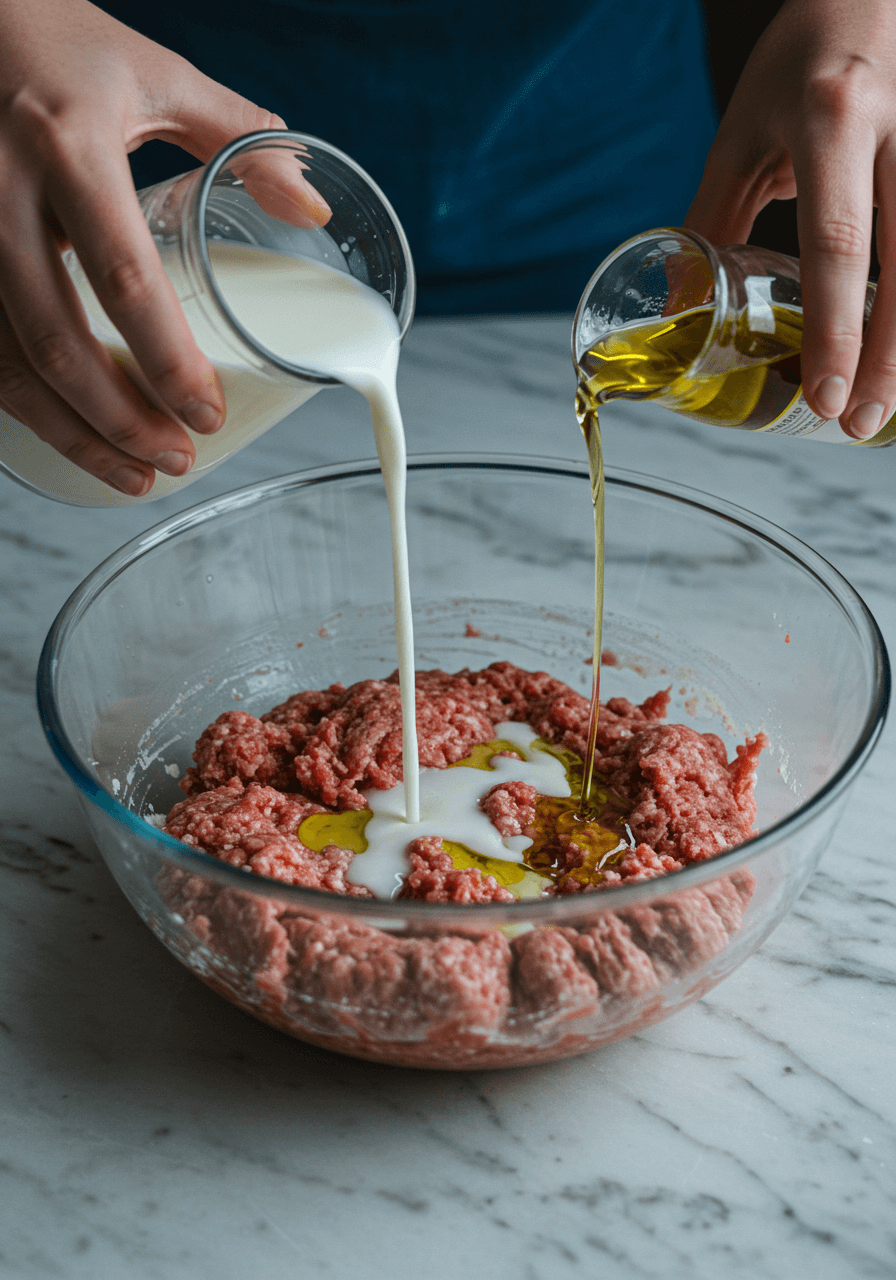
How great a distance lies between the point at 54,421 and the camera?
1.26 m

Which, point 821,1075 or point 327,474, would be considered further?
point 327,474

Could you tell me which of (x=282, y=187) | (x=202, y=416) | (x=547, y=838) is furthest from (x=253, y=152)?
(x=547, y=838)

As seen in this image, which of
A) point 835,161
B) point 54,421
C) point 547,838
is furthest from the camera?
point 547,838

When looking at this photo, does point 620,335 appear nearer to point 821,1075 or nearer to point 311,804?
point 311,804

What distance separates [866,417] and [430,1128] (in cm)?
95

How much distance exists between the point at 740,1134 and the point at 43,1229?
718 millimetres

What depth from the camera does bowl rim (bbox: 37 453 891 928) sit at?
994 mm

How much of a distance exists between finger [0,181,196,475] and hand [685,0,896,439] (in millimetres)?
736

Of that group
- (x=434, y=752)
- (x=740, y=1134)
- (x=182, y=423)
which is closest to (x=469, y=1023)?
(x=740, y=1134)

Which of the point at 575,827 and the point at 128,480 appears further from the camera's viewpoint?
the point at 575,827

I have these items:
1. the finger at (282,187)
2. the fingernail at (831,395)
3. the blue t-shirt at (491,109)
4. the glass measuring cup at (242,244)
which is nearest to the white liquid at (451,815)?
the glass measuring cup at (242,244)

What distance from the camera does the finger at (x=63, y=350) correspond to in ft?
3.79

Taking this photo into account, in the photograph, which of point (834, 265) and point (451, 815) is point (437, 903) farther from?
point (834, 265)

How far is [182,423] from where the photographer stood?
48.1 inches
